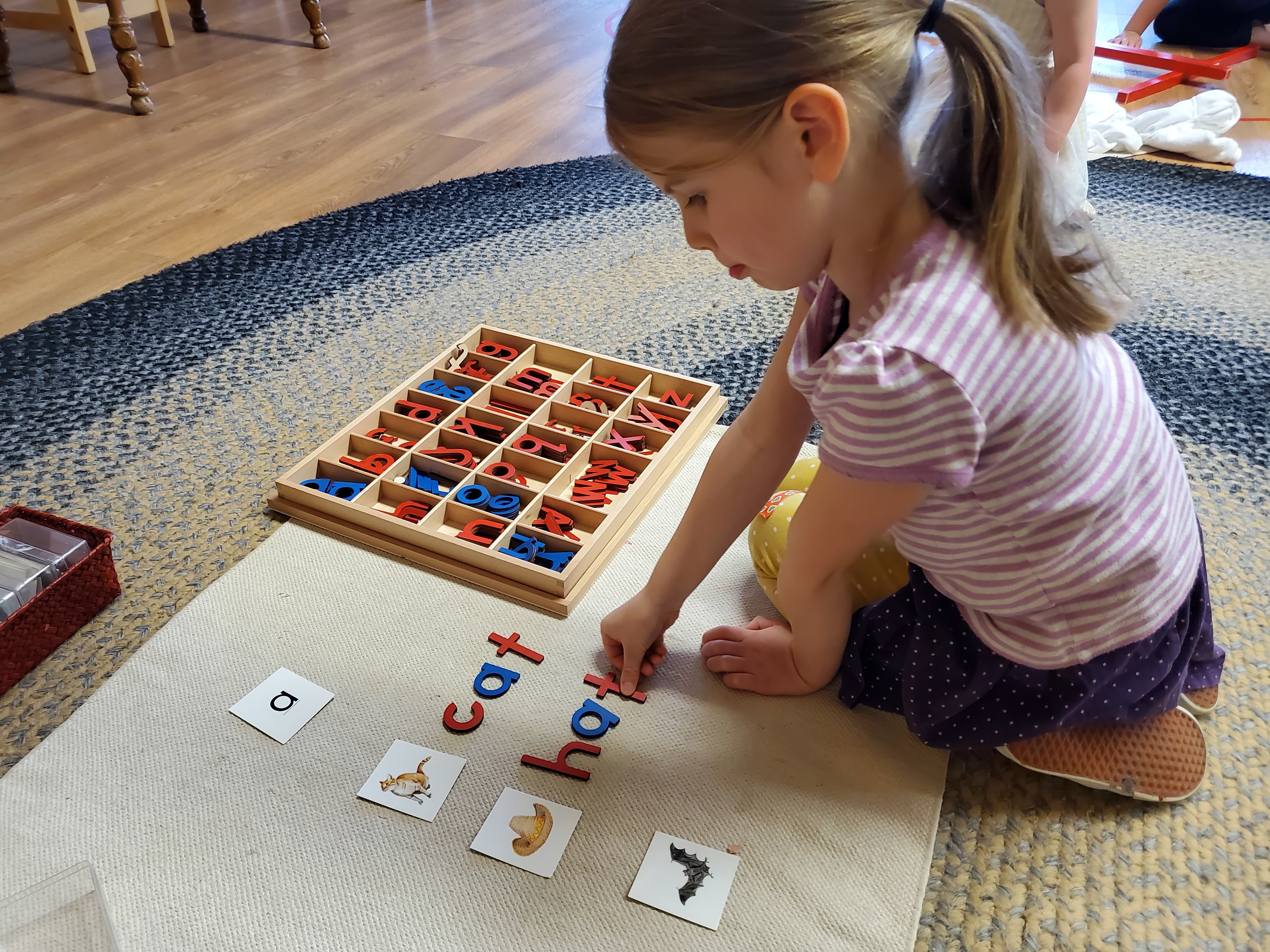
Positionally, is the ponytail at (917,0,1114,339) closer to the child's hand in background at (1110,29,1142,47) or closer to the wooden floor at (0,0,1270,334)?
the wooden floor at (0,0,1270,334)

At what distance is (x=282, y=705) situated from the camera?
96 centimetres

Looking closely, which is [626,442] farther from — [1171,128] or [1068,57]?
[1171,128]

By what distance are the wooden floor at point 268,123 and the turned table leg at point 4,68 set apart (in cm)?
3

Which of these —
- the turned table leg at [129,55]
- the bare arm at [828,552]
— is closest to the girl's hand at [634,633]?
the bare arm at [828,552]

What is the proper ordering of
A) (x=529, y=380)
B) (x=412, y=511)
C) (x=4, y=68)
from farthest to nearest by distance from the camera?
(x=4, y=68), (x=529, y=380), (x=412, y=511)

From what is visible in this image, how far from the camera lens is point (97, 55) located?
274cm

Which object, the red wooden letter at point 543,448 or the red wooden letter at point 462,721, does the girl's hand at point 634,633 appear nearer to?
the red wooden letter at point 462,721

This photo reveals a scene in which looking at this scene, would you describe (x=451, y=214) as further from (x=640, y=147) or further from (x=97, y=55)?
(x=97, y=55)

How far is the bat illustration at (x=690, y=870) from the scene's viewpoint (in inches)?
32.1

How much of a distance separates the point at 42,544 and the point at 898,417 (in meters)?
0.91

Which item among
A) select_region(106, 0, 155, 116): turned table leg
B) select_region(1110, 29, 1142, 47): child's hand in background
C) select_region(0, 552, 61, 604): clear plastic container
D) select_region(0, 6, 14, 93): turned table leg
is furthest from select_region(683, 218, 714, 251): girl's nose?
select_region(1110, 29, 1142, 47): child's hand in background

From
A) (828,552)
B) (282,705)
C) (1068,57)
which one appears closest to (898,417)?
(828,552)

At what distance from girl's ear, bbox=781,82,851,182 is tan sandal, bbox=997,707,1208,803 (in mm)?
558

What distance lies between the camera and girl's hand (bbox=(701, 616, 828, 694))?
0.98 m
